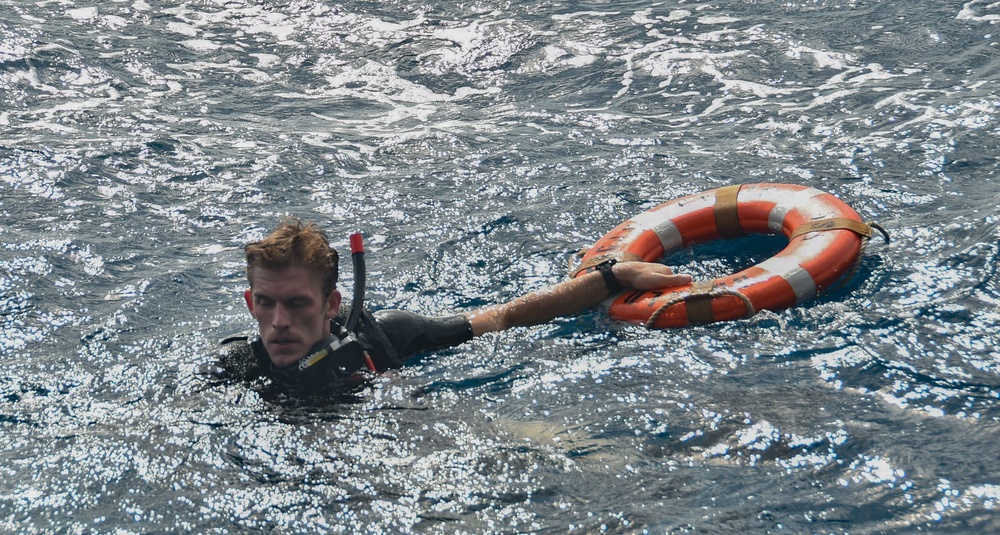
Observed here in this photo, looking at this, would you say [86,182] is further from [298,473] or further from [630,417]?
[630,417]

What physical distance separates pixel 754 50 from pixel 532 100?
7.25 feet

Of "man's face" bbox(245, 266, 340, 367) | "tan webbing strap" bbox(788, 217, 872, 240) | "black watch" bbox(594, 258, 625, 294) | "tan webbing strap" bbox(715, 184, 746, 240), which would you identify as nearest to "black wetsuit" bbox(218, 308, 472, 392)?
"man's face" bbox(245, 266, 340, 367)

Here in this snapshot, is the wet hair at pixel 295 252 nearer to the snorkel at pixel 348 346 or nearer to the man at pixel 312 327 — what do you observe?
the man at pixel 312 327

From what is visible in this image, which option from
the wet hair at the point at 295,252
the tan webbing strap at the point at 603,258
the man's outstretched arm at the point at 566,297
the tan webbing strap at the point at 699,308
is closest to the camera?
the wet hair at the point at 295,252

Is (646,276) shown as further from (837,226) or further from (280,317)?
(280,317)

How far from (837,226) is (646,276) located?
3.57 ft

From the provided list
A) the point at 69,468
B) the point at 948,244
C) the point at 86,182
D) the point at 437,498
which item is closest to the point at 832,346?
the point at 948,244

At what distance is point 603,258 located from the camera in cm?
522

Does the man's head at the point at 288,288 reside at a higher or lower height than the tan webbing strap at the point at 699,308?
higher

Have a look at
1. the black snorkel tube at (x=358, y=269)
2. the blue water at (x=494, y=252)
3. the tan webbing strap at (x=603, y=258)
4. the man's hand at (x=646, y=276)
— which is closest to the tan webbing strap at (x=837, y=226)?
the blue water at (x=494, y=252)

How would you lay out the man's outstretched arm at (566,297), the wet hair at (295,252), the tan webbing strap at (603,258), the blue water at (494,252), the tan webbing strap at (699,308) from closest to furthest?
the blue water at (494,252) < the wet hair at (295,252) < the tan webbing strap at (699,308) < the man's outstretched arm at (566,297) < the tan webbing strap at (603,258)

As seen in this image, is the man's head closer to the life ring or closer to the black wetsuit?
the black wetsuit

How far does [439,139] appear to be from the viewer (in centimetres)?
779

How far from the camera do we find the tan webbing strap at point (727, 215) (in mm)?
5594
